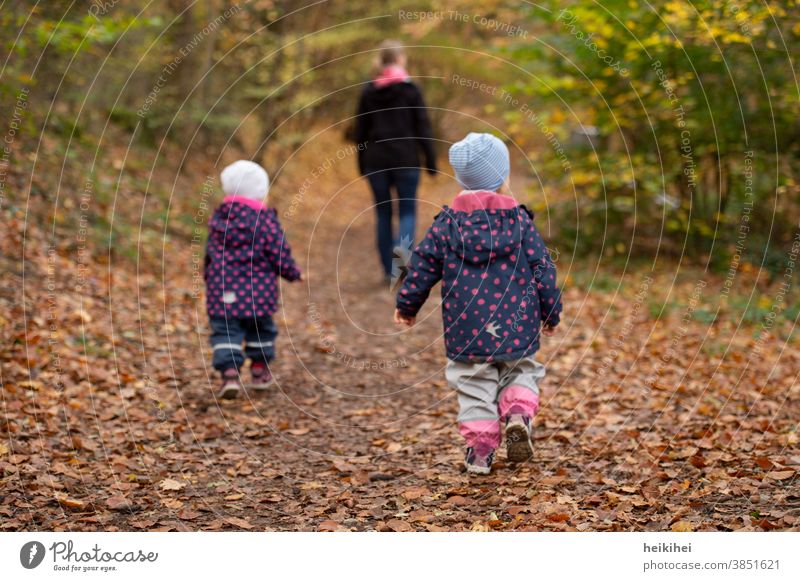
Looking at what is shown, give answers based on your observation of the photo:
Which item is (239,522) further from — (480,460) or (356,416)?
(356,416)

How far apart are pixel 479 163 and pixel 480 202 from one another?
0.70 feet

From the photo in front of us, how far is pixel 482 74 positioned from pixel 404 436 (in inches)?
542

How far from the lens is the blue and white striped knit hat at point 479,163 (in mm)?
4477

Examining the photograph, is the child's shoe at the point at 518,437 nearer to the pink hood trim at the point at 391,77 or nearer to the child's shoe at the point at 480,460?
the child's shoe at the point at 480,460

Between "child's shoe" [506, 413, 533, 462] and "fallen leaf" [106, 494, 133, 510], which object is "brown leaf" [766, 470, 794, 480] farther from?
"fallen leaf" [106, 494, 133, 510]

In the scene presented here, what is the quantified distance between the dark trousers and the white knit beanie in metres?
0.93

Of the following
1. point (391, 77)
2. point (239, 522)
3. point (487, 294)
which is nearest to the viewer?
point (239, 522)

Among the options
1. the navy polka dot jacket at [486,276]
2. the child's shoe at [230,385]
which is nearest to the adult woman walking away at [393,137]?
the child's shoe at [230,385]

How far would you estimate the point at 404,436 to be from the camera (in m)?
5.40

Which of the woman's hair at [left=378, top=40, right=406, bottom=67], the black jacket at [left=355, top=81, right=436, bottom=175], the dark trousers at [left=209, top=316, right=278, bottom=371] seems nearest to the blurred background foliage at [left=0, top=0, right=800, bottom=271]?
the woman's hair at [left=378, top=40, right=406, bottom=67]

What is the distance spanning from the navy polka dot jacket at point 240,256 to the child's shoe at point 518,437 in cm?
235

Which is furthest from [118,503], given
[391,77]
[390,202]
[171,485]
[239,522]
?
[391,77]

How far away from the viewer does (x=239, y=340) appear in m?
6.10

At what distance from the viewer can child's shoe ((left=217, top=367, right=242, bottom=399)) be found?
236 inches
